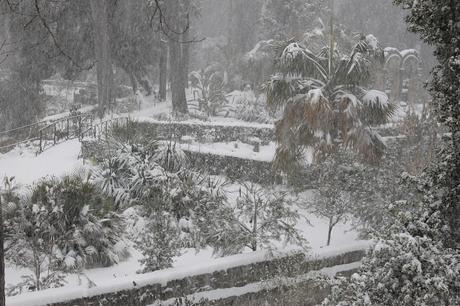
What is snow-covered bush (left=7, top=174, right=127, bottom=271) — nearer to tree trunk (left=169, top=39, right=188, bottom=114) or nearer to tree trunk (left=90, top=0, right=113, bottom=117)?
tree trunk (left=90, top=0, right=113, bottom=117)

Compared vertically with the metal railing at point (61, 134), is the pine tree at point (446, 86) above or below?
above

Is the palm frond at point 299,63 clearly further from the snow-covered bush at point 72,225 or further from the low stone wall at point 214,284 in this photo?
the snow-covered bush at point 72,225

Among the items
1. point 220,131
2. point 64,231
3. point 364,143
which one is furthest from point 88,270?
point 220,131

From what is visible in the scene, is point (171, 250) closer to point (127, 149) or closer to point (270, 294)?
point (270, 294)

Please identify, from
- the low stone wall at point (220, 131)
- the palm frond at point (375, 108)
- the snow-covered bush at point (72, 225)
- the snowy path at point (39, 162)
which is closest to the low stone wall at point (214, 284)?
the snow-covered bush at point (72, 225)

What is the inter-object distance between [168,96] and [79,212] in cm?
2208

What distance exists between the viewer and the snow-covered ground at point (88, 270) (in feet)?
28.5

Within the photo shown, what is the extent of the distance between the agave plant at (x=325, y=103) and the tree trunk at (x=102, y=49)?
1175cm

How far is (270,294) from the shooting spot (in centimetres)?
789

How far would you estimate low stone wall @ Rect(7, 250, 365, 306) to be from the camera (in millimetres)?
6824

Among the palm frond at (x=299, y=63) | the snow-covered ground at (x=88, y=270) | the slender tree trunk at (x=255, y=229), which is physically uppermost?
the palm frond at (x=299, y=63)

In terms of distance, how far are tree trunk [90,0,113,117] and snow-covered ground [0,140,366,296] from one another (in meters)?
5.94

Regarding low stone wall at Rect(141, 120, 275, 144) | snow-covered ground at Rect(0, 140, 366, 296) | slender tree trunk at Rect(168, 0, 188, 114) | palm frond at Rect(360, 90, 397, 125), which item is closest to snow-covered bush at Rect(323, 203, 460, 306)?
snow-covered ground at Rect(0, 140, 366, 296)

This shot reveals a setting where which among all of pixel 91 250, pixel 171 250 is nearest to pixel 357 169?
pixel 171 250
